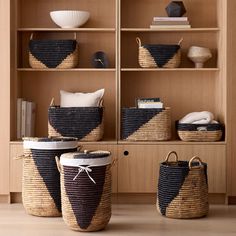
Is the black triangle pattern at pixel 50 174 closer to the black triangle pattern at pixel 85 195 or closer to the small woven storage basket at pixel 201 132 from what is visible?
the black triangle pattern at pixel 85 195

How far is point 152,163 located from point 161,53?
936 mm

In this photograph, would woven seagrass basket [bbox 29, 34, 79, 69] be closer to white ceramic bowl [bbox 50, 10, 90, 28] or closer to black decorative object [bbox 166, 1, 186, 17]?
white ceramic bowl [bbox 50, 10, 90, 28]

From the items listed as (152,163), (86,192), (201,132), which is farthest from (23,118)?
(201,132)

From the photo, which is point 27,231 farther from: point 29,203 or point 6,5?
point 6,5

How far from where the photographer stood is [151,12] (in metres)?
5.64

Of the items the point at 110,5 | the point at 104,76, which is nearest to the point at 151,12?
the point at 110,5

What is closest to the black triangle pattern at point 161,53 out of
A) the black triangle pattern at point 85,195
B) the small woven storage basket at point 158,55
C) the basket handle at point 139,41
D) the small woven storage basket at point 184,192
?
the small woven storage basket at point 158,55

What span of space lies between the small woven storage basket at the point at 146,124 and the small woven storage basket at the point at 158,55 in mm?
402

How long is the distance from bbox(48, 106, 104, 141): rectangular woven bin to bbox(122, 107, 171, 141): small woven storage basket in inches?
10.6

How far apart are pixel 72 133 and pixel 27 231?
1.18 metres

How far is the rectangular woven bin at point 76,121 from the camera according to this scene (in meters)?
5.19

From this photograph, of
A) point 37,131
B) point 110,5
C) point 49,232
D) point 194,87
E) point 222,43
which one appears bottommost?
point 49,232

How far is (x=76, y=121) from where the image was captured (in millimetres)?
5195

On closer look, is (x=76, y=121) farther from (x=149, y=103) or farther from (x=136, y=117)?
(x=149, y=103)
